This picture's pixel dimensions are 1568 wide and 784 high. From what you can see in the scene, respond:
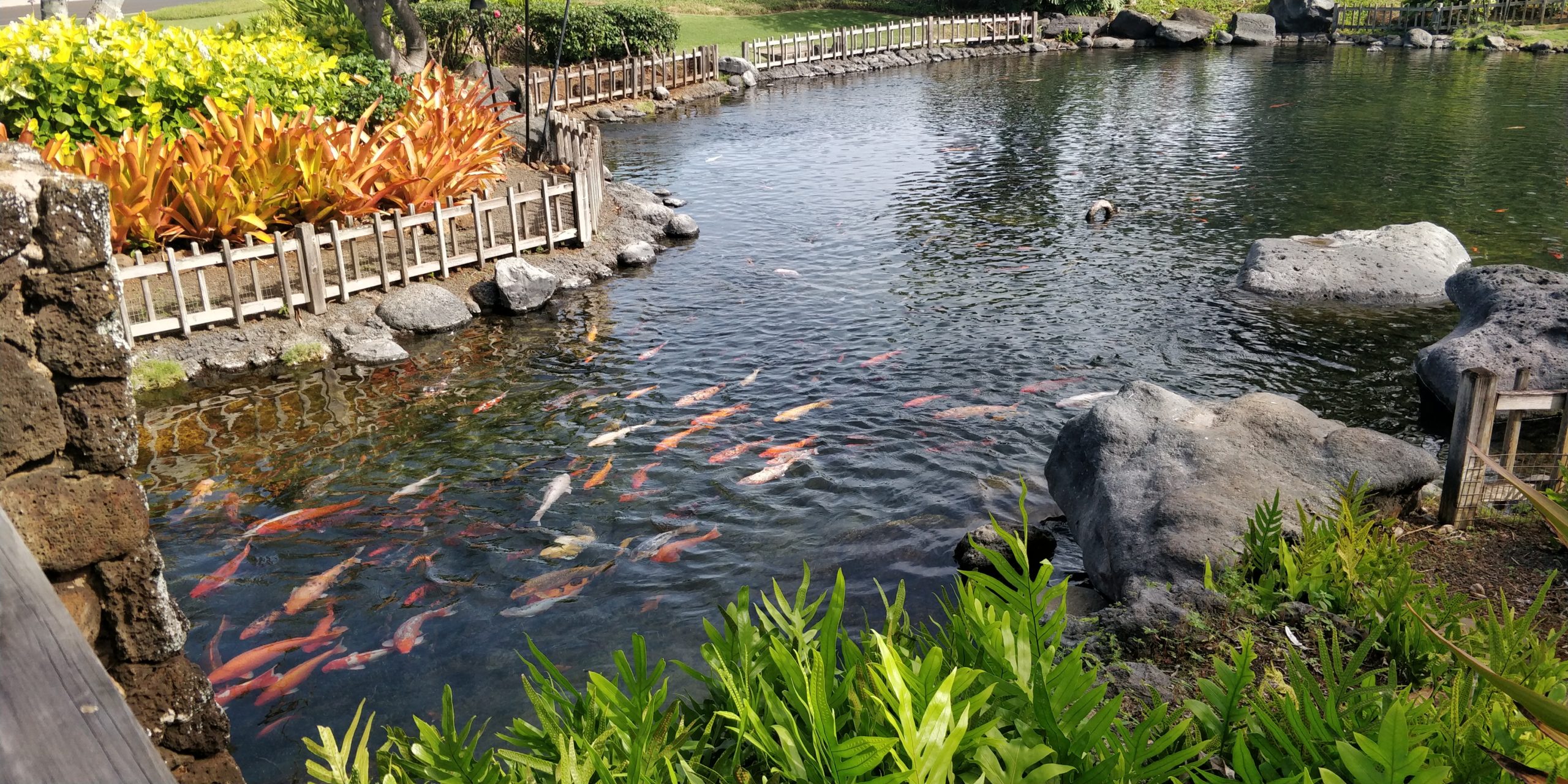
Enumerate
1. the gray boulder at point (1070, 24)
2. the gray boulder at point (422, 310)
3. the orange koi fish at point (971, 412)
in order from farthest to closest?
the gray boulder at point (1070, 24) → the gray boulder at point (422, 310) → the orange koi fish at point (971, 412)

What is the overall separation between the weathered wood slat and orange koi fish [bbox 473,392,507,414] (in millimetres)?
8687

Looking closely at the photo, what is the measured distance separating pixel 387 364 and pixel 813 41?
93.4 ft

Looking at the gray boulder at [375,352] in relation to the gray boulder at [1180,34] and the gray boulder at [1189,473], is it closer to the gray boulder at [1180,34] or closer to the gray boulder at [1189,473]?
the gray boulder at [1189,473]

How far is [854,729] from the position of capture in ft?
10.2

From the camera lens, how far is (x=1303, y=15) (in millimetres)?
40875

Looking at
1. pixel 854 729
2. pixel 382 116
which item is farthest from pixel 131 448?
pixel 382 116

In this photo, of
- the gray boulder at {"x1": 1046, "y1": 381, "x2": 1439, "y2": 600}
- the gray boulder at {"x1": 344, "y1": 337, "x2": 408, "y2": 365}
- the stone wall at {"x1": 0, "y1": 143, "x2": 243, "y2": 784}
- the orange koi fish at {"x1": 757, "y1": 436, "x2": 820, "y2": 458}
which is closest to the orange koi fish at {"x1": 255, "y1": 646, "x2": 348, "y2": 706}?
the stone wall at {"x1": 0, "y1": 143, "x2": 243, "y2": 784}

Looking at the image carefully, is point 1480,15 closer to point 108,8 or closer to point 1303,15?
point 1303,15

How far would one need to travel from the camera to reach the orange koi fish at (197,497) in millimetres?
7984

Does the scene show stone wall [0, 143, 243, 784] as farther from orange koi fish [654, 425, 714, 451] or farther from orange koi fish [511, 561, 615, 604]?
orange koi fish [654, 425, 714, 451]

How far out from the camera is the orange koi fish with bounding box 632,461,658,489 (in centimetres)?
848

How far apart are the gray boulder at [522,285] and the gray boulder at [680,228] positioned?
10.5ft

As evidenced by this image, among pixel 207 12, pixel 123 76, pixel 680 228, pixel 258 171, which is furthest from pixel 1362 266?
pixel 207 12

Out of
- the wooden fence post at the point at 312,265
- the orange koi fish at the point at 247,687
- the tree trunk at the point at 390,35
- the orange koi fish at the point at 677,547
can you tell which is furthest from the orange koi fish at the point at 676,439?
the tree trunk at the point at 390,35
